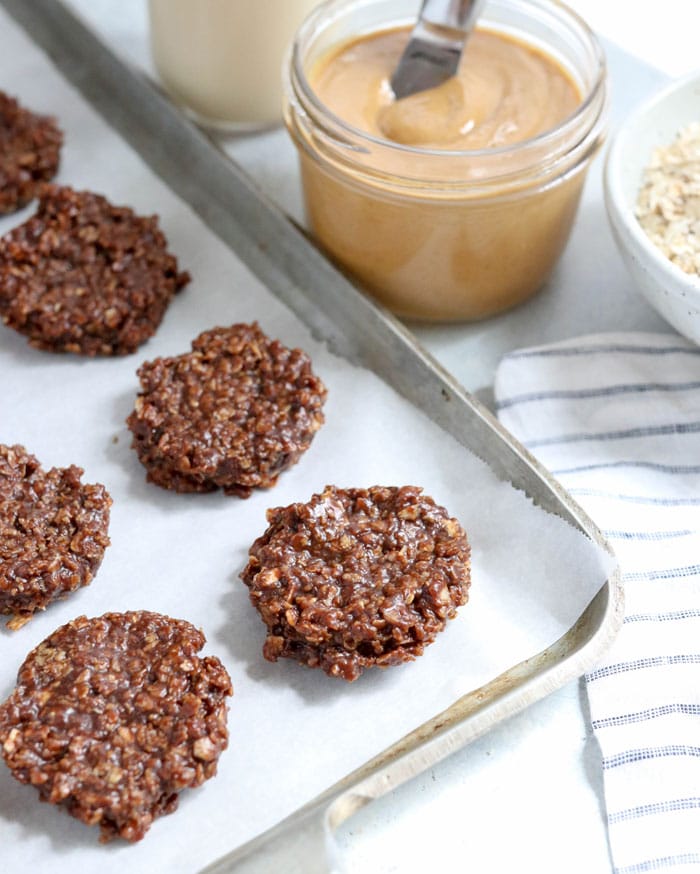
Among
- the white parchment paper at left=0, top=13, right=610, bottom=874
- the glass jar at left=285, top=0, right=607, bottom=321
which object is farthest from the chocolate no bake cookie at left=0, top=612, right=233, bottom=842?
the glass jar at left=285, top=0, right=607, bottom=321

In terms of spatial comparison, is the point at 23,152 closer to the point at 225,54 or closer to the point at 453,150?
the point at 225,54

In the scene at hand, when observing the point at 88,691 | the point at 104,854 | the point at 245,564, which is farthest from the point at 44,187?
the point at 104,854

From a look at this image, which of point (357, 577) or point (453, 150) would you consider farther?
point (453, 150)

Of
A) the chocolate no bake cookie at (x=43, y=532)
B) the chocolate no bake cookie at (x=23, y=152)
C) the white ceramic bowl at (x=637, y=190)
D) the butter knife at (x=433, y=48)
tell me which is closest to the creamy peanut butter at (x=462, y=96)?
the butter knife at (x=433, y=48)

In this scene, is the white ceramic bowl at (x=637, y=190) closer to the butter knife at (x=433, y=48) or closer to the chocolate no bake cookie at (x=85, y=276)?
the butter knife at (x=433, y=48)

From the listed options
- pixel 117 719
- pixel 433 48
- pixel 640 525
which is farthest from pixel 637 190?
pixel 117 719

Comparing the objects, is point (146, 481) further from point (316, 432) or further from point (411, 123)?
point (411, 123)

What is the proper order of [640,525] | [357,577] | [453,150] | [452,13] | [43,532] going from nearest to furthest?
[357,577] < [43,532] < [640,525] < [453,150] < [452,13]
